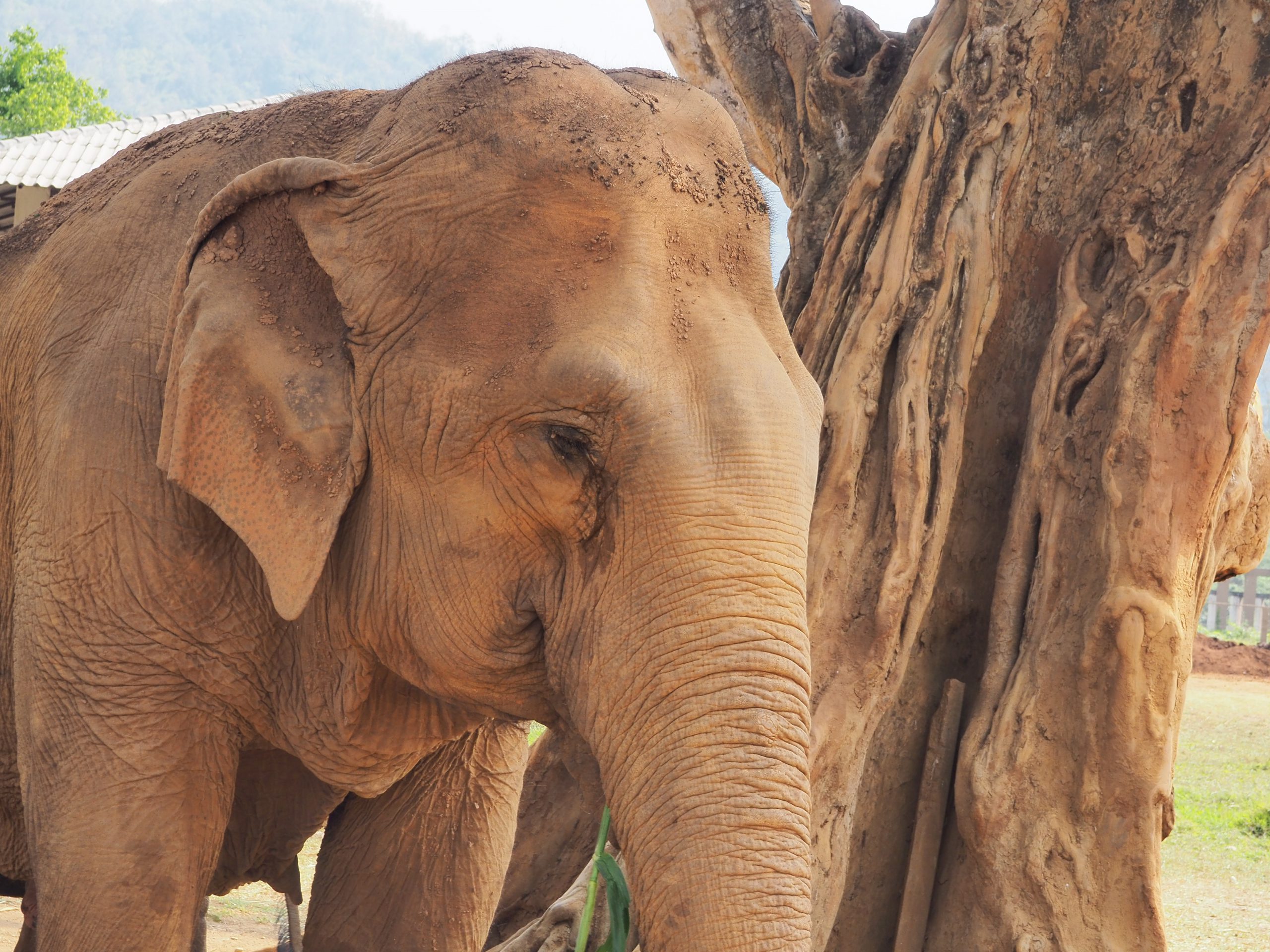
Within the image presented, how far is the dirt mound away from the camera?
15008mm

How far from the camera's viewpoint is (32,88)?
28719mm

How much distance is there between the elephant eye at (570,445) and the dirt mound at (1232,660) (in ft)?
45.6

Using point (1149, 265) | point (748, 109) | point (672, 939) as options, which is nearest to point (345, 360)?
point (672, 939)

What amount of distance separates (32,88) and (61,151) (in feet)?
41.7

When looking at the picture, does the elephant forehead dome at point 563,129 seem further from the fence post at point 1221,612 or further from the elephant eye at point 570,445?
the fence post at point 1221,612

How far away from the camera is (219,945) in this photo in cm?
498

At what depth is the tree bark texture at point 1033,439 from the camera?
3.44 m

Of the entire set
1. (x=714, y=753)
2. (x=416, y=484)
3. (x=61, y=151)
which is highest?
(x=61, y=151)

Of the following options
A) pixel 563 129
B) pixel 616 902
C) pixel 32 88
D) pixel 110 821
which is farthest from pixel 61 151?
pixel 616 902

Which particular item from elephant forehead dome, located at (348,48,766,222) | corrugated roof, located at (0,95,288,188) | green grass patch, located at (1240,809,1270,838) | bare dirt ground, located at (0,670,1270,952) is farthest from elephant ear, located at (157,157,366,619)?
corrugated roof, located at (0,95,288,188)

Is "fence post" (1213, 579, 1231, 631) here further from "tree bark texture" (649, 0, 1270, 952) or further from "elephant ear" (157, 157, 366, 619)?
"elephant ear" (157, 157, 366, 619)

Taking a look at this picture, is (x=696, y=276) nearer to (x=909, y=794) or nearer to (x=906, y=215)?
(x=906, y=215)

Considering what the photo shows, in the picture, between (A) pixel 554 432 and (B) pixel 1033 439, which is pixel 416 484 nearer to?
(A) pixel 554 432

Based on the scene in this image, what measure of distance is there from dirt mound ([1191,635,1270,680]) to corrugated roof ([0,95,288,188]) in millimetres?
Result: 11516
